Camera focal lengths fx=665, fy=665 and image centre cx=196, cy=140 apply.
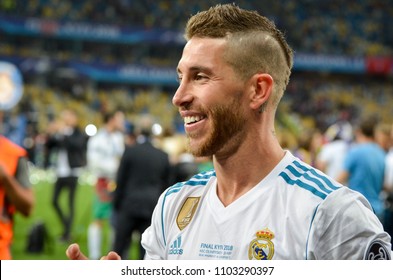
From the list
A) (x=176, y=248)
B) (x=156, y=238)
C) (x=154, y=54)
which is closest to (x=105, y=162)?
(x=156, y=238)

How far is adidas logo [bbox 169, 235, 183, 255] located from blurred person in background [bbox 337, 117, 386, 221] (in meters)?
4.51

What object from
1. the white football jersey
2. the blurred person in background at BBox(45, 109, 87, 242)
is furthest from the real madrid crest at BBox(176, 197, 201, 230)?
the blurred person in background at BBox(45, 109, 87, 242)

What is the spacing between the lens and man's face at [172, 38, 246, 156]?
189cm

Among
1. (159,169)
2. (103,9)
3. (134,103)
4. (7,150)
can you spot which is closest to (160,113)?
(134,103)

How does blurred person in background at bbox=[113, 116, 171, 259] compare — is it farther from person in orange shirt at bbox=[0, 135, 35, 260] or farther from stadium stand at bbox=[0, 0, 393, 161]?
stadium stand at bbox=[0, 0, 393, 161]

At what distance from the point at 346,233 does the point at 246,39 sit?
62 centimetres

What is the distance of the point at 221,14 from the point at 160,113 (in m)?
30.8

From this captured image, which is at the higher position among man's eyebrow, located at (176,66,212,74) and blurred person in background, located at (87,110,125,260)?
man's eyebrow, located at (176,66,212,74)

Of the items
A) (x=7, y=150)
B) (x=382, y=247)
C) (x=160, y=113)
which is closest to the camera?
(x=382, y=247)

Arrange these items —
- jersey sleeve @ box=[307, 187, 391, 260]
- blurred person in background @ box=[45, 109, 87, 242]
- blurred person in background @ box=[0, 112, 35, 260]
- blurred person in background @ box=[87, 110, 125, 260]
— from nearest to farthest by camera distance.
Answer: jersey sleeve @ box=[307, 187, 391, 260]
blurred person in background @ box=[0, 112, 35, 260]
blurred person in background @ box=[87, 110, 125, 260]
blurred person in background @ box=[45, 109, 87, 242]

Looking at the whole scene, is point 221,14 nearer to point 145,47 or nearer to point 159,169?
point 159,169

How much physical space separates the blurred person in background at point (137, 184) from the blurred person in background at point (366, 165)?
1.80m

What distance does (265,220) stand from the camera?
1.83m

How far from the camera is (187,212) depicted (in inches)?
79.7
